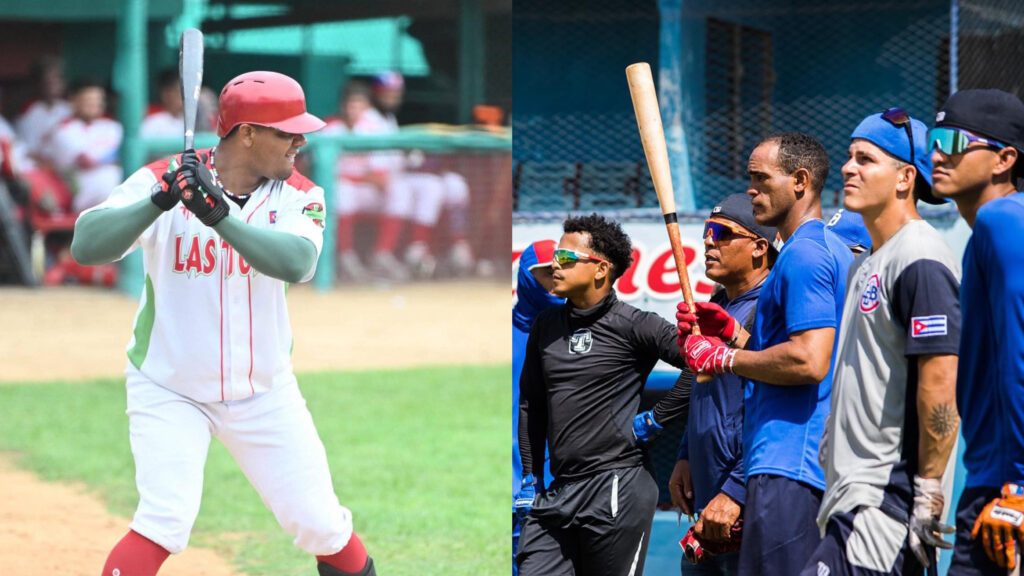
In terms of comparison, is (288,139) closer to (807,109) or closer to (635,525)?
(635,525)

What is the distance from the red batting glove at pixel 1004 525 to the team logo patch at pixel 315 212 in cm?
232

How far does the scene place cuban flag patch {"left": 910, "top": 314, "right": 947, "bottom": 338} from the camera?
3.20 meters

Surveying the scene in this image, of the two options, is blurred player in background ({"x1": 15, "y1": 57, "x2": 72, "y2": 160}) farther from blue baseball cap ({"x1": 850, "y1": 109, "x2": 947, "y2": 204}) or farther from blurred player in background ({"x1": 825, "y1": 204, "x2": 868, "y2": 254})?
blue baseball cap ({"x1": 850, "y1": 109, "x2": 947, "y2": 204})

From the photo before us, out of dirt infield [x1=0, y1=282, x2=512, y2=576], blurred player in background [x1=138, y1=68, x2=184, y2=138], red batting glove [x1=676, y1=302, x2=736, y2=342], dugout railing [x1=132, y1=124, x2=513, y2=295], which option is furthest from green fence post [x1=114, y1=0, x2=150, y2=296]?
red batting glove [x1=676, y1=302, x2=736, y2=342]

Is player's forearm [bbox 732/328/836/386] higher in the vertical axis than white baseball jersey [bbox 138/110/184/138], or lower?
lower

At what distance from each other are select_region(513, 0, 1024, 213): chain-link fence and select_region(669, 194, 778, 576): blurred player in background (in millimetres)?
7721

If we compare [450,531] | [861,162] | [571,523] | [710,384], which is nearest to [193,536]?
[450,531]

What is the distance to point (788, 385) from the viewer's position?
3723mm

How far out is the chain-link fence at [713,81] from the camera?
1267 centimetres

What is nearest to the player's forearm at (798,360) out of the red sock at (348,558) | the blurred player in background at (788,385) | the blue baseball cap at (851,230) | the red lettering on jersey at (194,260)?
the blurred player in background at (788,385)

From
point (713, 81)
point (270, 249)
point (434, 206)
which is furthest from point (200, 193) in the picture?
point (434, 206)

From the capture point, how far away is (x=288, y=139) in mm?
4453

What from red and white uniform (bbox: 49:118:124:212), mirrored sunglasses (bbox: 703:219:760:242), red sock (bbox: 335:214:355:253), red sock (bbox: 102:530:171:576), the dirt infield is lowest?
red sock (bbox: 102:530:171:576)

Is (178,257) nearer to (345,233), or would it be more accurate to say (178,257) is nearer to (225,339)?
(225,339)
